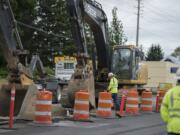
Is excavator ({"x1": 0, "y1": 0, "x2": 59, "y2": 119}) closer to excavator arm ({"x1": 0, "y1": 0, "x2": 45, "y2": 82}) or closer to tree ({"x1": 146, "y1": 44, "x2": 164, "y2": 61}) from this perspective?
excavator arm ({"x1": 0, "y1": 0, "x2": 45, "y2": 82})

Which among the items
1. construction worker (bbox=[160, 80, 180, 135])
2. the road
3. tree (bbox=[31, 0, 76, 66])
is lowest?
the road

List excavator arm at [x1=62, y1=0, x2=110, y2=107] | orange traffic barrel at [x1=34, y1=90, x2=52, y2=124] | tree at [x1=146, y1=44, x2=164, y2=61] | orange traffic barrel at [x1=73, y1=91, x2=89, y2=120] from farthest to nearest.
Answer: tree at [x1=146, y1=44, x2=164, y2=61], excavator arm at [x1=62, y1=0, x2=110, y2=107], orange traffic barrel at [x1=73, y1=91, x2=89, y2=120], orange traffic barrel at [x1=34, y1=90, x2=52, y2=124]

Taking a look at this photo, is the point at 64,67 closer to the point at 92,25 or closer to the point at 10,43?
the point at 92,25

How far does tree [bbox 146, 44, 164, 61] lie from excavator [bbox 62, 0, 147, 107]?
85.3m

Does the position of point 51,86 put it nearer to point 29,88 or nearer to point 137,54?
point 137,54

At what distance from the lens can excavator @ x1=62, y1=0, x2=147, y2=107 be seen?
2248cm

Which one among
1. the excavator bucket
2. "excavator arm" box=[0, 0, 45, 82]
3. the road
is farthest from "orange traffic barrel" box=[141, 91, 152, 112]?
"excavator arm" box=[0, 0, 45, 82]

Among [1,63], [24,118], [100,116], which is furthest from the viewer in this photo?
[1,63]

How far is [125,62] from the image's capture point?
28938mm

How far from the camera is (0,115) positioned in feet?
61.0

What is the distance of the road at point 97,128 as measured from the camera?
51.3ft

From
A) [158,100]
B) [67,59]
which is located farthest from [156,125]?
[67,59]

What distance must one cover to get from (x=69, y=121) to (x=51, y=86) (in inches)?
474

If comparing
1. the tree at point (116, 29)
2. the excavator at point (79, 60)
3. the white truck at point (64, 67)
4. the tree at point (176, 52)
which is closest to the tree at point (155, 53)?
the tree at point (176, 52)
